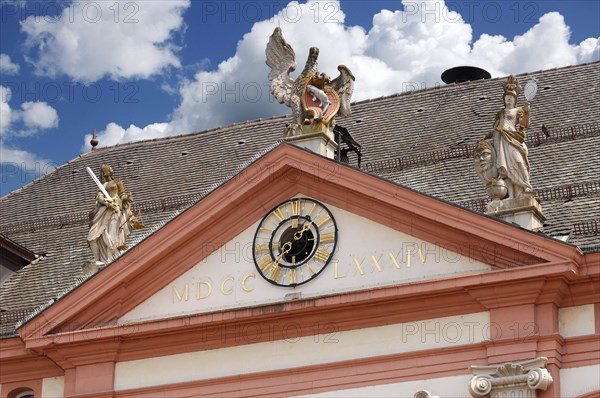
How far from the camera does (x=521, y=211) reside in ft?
88.3

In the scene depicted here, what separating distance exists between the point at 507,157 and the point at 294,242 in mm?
3581

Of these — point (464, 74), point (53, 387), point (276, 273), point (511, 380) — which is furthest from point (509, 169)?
point (464, 74)

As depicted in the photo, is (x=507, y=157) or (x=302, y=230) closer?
(x=507, y=157)

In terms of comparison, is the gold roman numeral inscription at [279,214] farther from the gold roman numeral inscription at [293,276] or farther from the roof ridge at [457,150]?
the roof ridge at [457,150]

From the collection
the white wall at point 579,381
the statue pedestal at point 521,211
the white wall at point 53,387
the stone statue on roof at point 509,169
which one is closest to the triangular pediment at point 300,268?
the statue pedestal at point 521,211

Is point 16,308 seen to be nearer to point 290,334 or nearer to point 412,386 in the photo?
point 290,334

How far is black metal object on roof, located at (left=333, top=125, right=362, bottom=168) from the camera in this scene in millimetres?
30438

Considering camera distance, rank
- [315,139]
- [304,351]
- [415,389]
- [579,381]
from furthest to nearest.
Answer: [315,139]
[304,351]
[415,389]
[579,381]

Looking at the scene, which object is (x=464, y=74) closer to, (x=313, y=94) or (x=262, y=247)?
(x=313, y=94)

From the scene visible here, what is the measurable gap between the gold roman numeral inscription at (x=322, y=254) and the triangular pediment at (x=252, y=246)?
114 mm

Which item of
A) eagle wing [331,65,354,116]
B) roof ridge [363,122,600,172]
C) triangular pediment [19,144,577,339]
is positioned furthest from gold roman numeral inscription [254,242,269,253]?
roof ridge [363,122,600,172]

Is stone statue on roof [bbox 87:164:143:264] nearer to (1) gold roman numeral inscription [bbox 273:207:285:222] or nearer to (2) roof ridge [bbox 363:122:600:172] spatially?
(1) gold roman numeral inscription [bbox 273:207:285:222]

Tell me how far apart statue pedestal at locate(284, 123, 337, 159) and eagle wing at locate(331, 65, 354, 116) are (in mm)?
464

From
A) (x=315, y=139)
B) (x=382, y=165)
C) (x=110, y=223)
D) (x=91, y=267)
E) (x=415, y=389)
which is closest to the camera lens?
(x=415, y=389)
